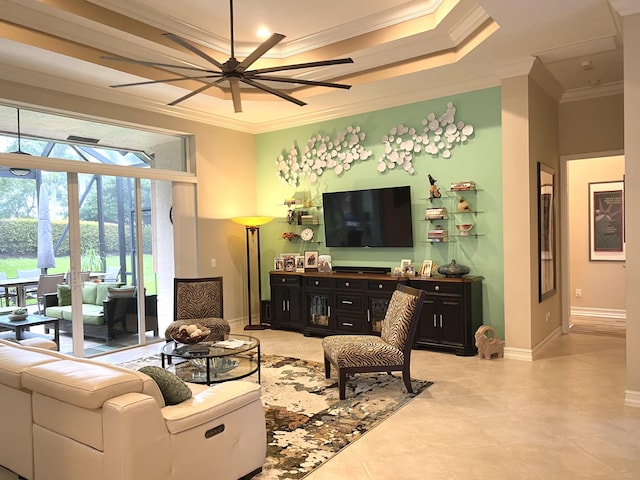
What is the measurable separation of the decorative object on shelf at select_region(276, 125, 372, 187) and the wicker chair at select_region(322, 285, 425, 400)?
2.80m

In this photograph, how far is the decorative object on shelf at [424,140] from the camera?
19.2ft

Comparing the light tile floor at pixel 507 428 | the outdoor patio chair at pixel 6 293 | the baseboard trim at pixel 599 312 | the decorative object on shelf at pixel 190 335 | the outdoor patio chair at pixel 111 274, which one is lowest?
the light tile floor at pixel 507 428

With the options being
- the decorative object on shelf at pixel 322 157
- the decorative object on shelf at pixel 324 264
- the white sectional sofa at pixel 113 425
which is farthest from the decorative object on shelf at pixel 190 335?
the decorative object on shelf at pixel 322 157

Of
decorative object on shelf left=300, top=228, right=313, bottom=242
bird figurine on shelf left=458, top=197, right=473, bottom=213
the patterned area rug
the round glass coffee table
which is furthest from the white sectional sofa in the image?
decorative object on shelf left=300, top=228, right=313, bottom=242

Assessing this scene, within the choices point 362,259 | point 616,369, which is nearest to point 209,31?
point 362,259

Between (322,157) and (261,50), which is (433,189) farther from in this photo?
(261,50)

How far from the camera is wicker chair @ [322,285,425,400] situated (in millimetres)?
4133

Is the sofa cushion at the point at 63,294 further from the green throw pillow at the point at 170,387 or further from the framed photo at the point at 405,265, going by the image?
the framed photo at the point at 405,265

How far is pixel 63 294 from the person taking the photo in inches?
Answer: 217

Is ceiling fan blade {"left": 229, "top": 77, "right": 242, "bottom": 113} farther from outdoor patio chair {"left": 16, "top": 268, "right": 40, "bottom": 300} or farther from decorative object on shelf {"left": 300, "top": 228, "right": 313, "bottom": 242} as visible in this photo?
decorative object on shelf {"left": 300, "top": 228, "right": 313, "bottom": 242}

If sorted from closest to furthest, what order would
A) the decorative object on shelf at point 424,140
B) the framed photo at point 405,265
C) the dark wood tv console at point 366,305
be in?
the dark wood tv console at point 366,305 < the decorative object on shelf at point 424,140 < the framed photo at point 405,265

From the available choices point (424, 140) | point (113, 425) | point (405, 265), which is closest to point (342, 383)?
point (113, 425)

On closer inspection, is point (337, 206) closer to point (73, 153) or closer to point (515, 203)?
point (515, 203)

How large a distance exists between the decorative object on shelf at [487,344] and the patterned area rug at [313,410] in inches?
42.6
